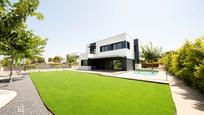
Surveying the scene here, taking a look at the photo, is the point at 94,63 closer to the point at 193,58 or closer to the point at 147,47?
the point at 147,47

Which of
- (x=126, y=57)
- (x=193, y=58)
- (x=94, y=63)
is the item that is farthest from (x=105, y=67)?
(x=193, y=58)

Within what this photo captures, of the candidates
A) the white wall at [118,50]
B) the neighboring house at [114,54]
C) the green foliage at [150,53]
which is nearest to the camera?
the white wall at [118,50]

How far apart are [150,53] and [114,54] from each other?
15.0 meters

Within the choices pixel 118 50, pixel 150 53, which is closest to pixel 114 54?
pixel 118 50

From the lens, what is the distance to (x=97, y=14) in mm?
14445

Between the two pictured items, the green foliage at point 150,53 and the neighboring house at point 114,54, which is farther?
→ the green foliage at point 150,53

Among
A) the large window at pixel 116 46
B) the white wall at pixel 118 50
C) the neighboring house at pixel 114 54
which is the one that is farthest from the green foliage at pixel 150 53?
the large window at pixel 116 46

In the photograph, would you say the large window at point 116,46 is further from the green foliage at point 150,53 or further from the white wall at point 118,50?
the green foliage at point 150,53

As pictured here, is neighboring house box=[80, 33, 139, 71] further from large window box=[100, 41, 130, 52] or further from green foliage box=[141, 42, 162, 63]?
green foliage box=[141, 42, 162, 63]

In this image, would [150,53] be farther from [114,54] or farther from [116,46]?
[114,54]

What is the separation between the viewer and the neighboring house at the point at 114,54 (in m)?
20.3

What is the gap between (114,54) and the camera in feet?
72.2

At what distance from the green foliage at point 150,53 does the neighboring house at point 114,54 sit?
660cm

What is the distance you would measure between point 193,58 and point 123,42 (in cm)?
1438
